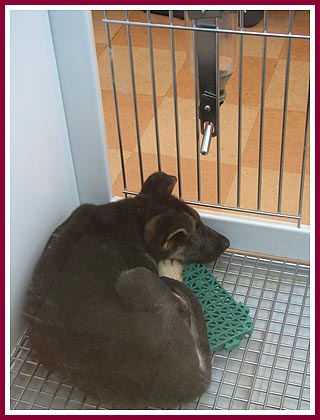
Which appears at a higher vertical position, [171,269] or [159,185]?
[159,185]

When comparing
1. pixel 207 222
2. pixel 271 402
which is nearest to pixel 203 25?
pixel 207 222

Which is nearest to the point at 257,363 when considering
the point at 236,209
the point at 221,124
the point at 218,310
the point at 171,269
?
the point at 218,310

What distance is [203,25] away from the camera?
137 centimetres

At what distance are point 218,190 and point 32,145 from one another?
1.43 feet

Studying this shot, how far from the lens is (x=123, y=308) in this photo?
4.47 ft

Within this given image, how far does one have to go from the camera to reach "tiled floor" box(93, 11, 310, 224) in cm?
167

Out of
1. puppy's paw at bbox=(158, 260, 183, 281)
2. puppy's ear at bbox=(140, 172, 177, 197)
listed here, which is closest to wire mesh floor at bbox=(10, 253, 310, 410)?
puppy's paw at bbox=(158, 260, 183, 281)

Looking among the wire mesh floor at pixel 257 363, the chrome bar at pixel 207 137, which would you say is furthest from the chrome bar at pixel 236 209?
the chrome bar at pixel 207 137

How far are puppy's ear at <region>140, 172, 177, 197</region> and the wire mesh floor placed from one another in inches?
8.9

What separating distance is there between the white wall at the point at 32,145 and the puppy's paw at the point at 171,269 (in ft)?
0.77

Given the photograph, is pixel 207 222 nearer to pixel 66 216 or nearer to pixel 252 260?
pixel 252 260

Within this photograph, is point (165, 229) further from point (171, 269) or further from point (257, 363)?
point (257, 363)

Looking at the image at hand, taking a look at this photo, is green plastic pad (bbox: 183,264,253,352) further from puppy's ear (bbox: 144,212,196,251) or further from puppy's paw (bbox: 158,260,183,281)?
puppy's ear (bbox: 144,212,196,251)

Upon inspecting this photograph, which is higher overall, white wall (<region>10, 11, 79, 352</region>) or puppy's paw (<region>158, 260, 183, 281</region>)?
white wall (<region>10, 11, 79, 352</region>)
